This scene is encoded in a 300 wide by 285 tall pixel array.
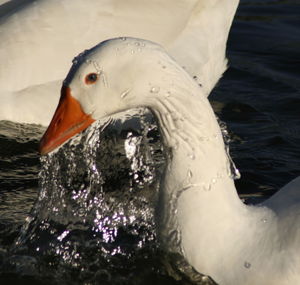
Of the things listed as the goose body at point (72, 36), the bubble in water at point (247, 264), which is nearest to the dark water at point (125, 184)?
the goose body at point (72, 36)

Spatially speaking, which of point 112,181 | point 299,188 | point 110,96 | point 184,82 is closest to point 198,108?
point 184,82

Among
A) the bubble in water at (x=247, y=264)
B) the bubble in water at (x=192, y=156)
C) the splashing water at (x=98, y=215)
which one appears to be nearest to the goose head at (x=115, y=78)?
the bubble in water at (x=192, y=156)

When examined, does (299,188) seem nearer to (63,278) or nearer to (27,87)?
(63,278)

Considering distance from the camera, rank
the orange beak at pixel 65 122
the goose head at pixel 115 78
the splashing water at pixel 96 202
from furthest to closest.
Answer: the splashing water at pixel 96 202, the orange beak at pixel 65 122, the goose head at pixel 115 78

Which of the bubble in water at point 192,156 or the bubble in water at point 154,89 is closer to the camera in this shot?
the bubble in water at point 154,89

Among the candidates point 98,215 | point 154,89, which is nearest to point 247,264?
point 154,89

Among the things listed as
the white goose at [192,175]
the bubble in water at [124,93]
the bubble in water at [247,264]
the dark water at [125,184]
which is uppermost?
the bubble in water at [124,93]

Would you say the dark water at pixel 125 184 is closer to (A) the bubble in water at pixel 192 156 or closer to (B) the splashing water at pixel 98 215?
(B) the splashing water at pixel 98 215

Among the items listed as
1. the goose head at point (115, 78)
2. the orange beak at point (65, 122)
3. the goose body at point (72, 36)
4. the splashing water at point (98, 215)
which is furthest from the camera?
the goose body at point (72, 36)

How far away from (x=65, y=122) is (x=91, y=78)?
37 centimetres

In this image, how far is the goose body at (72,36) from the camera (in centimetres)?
751

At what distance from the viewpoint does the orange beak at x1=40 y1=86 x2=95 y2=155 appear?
4.91 metres

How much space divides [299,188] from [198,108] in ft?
2.62

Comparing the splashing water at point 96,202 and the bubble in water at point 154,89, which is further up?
the bubble in water at point 154,89
